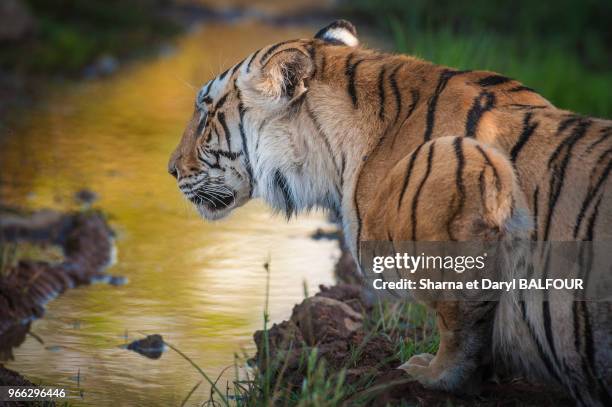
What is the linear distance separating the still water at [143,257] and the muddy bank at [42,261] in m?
0.08

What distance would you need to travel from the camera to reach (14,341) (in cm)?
482

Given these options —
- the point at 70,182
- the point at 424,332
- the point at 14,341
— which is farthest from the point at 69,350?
the point at 70,182

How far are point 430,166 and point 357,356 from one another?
0.99 metres

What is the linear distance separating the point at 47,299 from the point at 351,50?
2207mm

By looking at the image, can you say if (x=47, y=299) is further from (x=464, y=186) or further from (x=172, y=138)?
(x=172, y=138)

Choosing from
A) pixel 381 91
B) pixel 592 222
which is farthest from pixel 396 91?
pixel 592 222

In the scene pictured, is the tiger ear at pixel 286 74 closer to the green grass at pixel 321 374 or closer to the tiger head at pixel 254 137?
the tiger head at pixel 254 137

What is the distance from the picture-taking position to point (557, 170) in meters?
3.29

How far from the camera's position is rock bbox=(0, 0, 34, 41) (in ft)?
39.9

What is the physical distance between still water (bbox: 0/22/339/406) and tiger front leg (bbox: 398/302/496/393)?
111cm

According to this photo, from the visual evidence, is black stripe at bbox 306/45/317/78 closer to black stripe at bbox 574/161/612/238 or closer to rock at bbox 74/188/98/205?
black stripe at bbox 574/161/612/238

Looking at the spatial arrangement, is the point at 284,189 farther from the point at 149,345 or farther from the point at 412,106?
the point at 149,345

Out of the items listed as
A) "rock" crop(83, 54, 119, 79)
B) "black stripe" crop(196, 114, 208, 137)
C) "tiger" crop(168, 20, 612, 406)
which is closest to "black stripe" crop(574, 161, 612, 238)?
"tiger" crop(168, 20, 612, 406)

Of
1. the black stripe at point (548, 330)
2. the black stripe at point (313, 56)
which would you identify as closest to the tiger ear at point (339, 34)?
the black stripe at point (313, 56)
